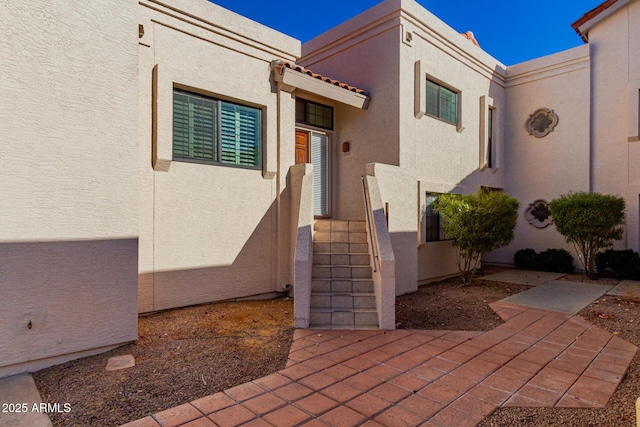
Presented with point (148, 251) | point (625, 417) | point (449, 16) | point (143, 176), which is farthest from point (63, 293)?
point (449, 16)

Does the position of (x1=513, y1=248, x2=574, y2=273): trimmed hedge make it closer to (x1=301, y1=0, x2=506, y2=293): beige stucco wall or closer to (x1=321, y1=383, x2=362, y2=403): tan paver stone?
A: (x1=301, y1=0, x2=506, y2=293): beige stucco wall

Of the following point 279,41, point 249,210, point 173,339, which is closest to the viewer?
point 173,339

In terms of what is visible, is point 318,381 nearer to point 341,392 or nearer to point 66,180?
point 341,392

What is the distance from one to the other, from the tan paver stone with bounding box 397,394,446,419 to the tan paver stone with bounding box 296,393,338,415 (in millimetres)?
683

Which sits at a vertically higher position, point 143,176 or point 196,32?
point 196,32

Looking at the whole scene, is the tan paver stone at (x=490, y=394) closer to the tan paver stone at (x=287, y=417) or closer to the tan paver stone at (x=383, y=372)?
the tan paver stone at (x=383, y=372)

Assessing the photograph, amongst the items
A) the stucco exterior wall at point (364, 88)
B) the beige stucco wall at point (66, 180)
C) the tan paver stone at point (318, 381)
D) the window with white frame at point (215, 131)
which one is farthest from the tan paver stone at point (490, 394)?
the stucco exterior wall at point (364, 88)

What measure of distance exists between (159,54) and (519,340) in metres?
7.83

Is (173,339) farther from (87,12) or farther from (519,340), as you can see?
(519,340)

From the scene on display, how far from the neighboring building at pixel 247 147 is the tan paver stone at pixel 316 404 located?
2166mm

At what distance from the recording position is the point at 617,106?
11.3 metres

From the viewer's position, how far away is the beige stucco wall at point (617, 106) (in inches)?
429

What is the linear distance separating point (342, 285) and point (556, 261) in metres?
9.12

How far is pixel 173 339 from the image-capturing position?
526 cm
